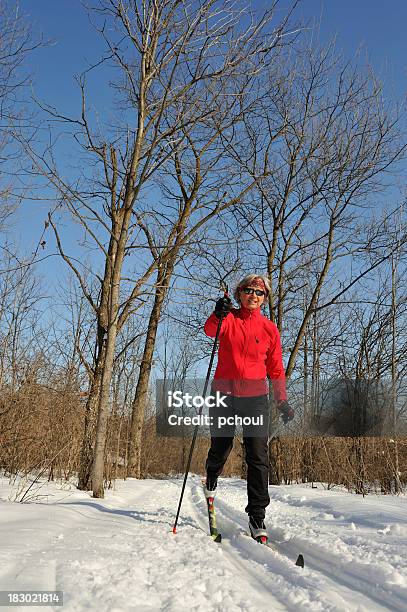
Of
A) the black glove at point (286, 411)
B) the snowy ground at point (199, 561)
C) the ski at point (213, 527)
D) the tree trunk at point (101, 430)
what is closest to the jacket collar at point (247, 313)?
the black glove at point (286, 411)

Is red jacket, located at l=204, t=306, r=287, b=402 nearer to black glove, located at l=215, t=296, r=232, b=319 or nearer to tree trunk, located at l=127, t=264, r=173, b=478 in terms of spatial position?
black glove, located at l=215, t=296, r=232, b=319

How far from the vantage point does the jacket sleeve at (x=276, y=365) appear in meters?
4.32

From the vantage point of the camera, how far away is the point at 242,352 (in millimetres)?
4148

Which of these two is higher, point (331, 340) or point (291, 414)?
point (331, 340)

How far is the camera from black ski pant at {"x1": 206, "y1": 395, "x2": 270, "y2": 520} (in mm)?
4008

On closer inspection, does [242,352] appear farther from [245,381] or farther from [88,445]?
[88,445]

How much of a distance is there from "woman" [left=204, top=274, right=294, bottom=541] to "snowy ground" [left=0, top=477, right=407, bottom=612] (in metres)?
0.57

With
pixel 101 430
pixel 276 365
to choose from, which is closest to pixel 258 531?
pixel 276 365

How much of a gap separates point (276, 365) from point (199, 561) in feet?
6.30

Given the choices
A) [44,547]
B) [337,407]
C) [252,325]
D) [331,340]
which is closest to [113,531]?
[44,547]

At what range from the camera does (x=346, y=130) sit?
11.1 m

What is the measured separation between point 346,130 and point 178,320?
20.4ft

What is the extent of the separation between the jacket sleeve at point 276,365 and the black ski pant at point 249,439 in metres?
0.19

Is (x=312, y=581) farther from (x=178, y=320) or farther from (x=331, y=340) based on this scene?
(x=331, y=340)
